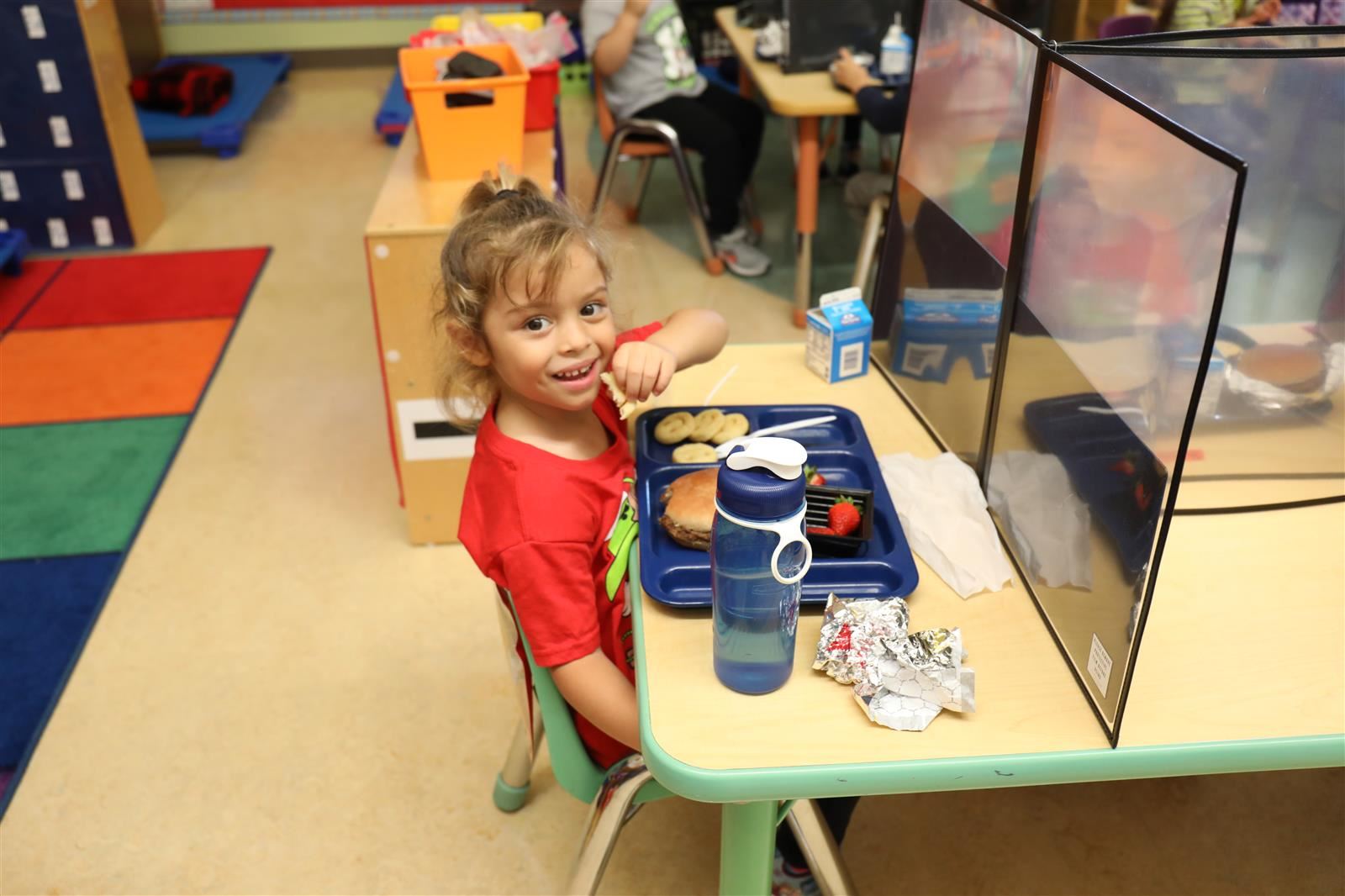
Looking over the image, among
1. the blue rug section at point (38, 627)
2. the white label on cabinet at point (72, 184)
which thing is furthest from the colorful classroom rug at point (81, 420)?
the white label on cabinet at point (72, 184)

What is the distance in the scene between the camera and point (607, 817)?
1.16 meters

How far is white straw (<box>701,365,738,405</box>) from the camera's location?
1354 mm

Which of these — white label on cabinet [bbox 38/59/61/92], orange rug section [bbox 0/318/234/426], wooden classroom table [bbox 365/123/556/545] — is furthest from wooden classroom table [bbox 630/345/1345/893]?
white label on cabinet [bbox 38/59/61/92]

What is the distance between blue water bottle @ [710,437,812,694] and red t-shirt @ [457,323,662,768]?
0.63ft

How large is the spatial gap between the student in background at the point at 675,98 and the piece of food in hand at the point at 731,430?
6.96 ft

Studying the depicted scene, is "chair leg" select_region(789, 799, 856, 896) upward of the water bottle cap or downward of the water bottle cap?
downward

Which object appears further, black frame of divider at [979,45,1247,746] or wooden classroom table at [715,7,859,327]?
wooden classroom table at [715,7,859,327]

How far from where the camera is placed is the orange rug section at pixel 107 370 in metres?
2.69

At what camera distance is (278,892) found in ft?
5.00

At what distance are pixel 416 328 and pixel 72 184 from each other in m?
2.17

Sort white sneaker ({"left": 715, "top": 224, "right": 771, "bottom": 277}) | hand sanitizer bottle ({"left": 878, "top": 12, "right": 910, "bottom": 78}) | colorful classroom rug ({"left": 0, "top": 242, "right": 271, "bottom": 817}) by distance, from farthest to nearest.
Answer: white sneaker ({"left": 715, "top": 224, "right": 771, "bottom": 277}), hand sanitizer bottle ({"left": 878, "top": 12, "right": 910, "bottom": 78}), colorful classroom rug ({"left": 0, "top": 242, "right": 271, "bottom": 817})

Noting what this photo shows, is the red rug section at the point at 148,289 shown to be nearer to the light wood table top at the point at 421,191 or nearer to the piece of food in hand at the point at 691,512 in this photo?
the light wood table top at the point at 421,191

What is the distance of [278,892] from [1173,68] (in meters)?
1.47

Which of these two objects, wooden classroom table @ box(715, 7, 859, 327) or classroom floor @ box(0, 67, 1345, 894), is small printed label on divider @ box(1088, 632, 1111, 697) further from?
wooden classroom table @ box(715, 7, 859, 327)
